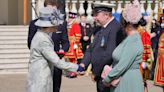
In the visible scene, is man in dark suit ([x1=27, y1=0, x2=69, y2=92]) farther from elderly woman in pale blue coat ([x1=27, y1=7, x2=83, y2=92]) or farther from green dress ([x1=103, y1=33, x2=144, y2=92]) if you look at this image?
green dress ([x1=103, y1=33, x2=144, y2=92])

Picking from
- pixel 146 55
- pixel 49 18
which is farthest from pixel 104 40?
pixel 146 55

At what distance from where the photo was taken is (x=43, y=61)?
646cm

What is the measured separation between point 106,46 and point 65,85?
6.37m

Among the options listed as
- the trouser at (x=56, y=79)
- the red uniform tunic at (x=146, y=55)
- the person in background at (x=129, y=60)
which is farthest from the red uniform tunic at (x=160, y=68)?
the person in background at (x=129, y=60)

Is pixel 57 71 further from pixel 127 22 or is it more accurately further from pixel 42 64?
pixel 127 22

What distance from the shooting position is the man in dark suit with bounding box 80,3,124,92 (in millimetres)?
6727

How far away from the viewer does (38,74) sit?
21.1ft

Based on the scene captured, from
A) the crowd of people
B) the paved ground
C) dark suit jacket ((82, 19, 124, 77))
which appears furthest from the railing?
dark suit jacket ((82, 19, 124, 77))

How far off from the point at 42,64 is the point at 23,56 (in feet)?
32.2

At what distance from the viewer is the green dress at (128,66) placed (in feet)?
19.3

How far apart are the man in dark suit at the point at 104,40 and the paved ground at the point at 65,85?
5345mm

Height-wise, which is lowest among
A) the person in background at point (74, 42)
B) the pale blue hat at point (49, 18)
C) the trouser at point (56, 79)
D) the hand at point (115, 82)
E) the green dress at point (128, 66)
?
the person in background at point (74, 42)

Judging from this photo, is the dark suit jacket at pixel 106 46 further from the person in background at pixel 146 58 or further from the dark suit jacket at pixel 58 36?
the person in background at pixel 146 58

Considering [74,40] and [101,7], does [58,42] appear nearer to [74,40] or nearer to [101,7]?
[101,7]
